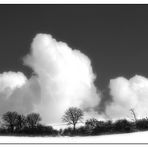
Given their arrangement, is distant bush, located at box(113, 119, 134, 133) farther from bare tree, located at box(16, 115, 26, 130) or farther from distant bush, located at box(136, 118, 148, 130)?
bare tree, located at box(16, 115, 26, 130)

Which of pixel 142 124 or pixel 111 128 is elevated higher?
pixel 142 124

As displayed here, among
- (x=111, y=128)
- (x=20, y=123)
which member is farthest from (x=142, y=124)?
(x=20, y=123)

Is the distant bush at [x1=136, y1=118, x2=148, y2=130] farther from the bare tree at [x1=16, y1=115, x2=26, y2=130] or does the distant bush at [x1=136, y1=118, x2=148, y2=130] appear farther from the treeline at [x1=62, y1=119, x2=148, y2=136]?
the bare tree at [x1=16, y1=115, x2=26, y2=130]

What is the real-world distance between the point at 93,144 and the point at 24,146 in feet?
17.6

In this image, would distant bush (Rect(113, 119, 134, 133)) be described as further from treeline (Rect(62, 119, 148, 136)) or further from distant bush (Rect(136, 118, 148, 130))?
distant bush (Rect(136, 118, 148, 130))

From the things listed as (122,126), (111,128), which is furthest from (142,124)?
(111,128)

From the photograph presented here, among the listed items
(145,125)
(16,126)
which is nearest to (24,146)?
(145,125)

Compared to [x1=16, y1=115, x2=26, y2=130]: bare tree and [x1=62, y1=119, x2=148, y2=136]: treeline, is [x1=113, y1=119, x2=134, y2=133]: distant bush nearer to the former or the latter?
[x1=62, y1=119, x2=148, y2=136]: treeline

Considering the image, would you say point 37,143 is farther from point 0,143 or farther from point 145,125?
point 145,125

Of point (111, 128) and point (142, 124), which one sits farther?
point (111, 128)

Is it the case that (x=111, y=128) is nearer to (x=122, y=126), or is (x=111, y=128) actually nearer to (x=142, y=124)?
(x=122, y=126)

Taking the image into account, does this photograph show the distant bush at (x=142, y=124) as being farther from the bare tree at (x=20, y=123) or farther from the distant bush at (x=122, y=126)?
the bare tree at (x=20, y=123)

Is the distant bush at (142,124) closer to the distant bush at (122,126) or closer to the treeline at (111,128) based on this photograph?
the treeline at (111,128)

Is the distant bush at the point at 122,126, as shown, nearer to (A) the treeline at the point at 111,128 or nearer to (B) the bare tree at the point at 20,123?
(A) the treeline at the point at 111,128
